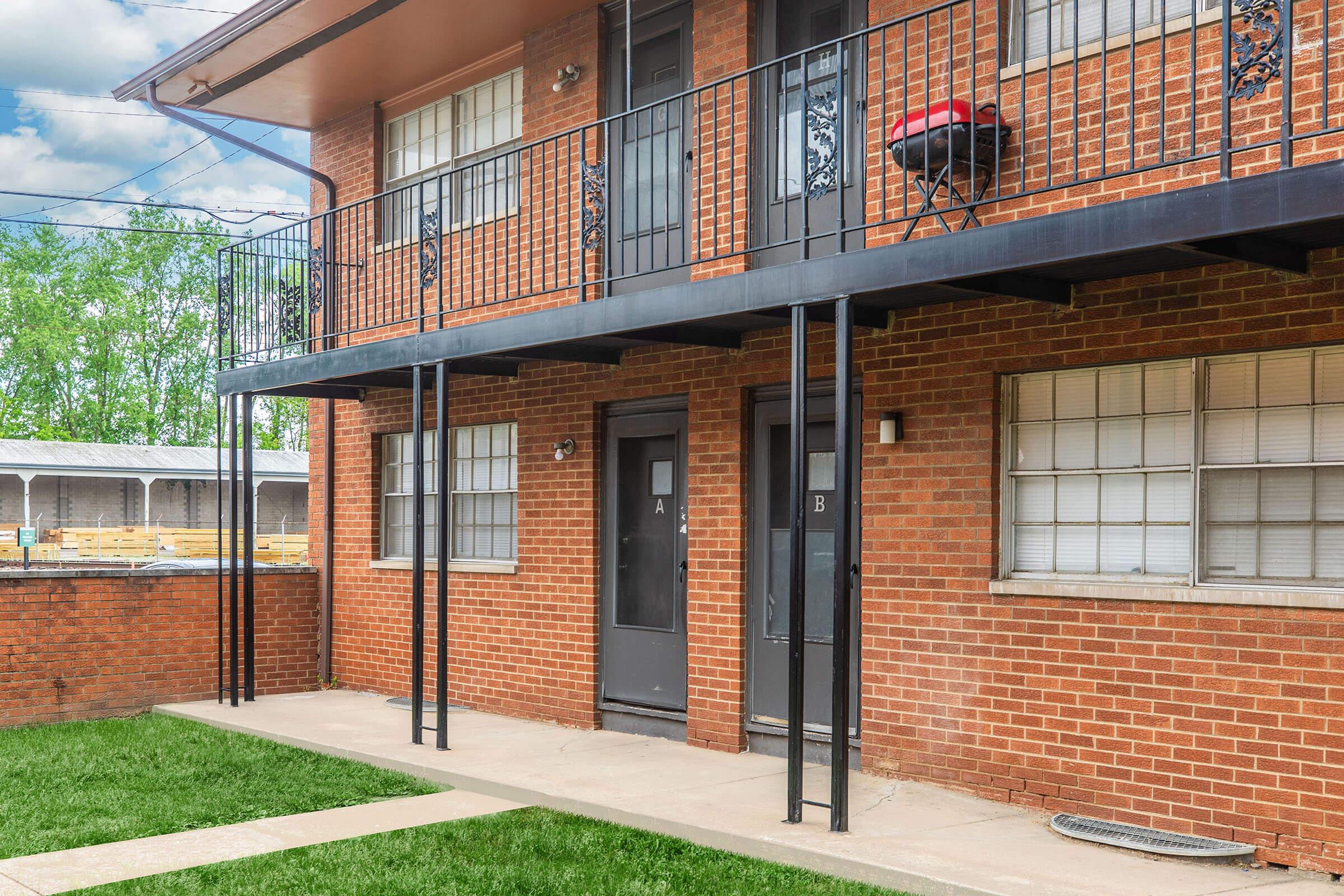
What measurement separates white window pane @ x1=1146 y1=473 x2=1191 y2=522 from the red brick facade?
486 millimetres

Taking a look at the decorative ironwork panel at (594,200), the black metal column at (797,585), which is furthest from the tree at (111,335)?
the black metal column at (797,585)

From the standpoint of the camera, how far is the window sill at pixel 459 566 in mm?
10109

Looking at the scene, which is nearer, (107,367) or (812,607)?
(812,607)

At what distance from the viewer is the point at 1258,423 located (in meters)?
5.92

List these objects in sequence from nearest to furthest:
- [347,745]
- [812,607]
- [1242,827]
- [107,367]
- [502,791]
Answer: [1242,827]
[502,791]
[812,607]
[347,745]
[107,367]

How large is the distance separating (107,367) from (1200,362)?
53.5m

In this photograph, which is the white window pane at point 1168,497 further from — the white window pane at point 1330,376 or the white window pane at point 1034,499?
the white window pane at point 1330,376

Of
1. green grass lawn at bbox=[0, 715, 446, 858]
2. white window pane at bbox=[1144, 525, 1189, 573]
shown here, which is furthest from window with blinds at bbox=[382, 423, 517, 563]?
white window pane at bbox=[1144, 525, 1189, 573]

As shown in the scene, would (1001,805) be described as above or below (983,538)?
below

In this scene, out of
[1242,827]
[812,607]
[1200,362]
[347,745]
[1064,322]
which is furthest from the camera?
[347,745]

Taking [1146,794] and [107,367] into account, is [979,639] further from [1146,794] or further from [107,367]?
[107,367]

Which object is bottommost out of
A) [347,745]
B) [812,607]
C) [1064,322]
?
[347,745]

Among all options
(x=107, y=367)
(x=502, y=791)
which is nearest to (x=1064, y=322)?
(x=502, y=791)

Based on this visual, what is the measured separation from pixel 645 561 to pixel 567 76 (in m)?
3.71
